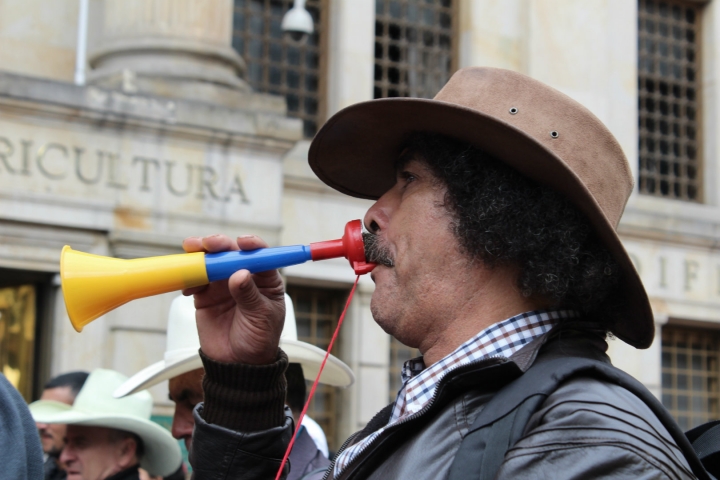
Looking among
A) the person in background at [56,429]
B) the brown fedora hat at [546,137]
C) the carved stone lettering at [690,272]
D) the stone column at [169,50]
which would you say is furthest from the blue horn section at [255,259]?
the carved stone lettering at [690,272]

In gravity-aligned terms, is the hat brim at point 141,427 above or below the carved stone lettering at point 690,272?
below

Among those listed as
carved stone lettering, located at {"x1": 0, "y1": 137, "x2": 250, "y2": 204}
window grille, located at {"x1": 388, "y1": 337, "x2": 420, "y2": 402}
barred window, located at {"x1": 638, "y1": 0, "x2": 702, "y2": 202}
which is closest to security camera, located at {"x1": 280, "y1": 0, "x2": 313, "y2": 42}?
carved stone lettering, located at {"x1": 0, "y1": 137, "x2": 250, "y2": 204}

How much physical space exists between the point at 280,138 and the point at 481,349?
7.93 meters

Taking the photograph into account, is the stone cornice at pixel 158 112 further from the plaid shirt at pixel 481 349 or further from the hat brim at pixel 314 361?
the plaid shirt at pixel 481 349

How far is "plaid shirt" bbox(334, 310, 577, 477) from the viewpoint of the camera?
7.84ft

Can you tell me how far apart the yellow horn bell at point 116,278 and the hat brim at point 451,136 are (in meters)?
0.53

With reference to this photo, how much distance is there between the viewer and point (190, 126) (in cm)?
978

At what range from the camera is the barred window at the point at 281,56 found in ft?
40.7

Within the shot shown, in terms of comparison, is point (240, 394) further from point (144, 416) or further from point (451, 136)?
point (144, 416)

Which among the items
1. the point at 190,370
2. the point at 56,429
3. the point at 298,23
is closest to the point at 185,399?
the point at 190,370

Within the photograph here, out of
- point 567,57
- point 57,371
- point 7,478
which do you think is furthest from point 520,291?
point 567,57

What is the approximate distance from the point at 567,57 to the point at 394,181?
10.6m

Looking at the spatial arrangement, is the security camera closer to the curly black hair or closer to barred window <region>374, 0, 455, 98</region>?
barred window <region>374, 0, 455, 98</region>

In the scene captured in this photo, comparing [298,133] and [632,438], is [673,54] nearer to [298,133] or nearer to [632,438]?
[298,133]
